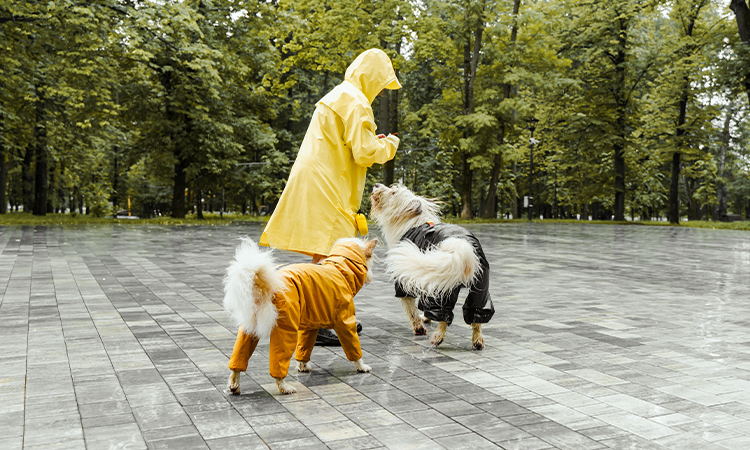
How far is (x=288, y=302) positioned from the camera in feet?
11.3

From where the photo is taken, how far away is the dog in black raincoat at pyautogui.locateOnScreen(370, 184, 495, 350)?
14.3 feet

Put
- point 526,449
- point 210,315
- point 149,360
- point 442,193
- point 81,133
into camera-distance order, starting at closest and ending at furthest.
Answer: point 526,449
point 149,360
point 210,315
point 81,133
point 442,193

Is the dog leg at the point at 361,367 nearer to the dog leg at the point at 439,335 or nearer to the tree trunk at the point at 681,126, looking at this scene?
the dog leg at the point at 439,335

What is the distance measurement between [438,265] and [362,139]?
1.14 m

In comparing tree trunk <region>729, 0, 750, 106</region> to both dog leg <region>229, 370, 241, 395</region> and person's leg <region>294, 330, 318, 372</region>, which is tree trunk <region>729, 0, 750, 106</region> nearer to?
person's leg <region>294, 330, 318, 372</region>

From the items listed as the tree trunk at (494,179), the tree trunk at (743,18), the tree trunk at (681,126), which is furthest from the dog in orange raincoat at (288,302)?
the tree trunk at (681,126)

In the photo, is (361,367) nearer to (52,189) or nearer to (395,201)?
(395,201)

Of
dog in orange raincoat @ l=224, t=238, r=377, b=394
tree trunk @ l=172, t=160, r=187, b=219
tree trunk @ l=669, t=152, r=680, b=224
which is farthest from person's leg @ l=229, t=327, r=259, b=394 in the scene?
tree trunk @ l=669, t=152, r=680, b=224

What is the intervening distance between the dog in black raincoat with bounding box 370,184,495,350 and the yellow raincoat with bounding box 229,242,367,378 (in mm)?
447

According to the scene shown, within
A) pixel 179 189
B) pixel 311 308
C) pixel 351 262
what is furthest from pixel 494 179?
pixel 311 308

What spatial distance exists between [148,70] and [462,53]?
50.1ft

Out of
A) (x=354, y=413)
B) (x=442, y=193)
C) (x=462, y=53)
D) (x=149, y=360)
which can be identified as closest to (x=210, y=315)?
(x=149, y=360)

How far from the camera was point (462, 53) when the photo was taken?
3045cm

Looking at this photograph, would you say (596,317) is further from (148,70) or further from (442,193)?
(442,193)
